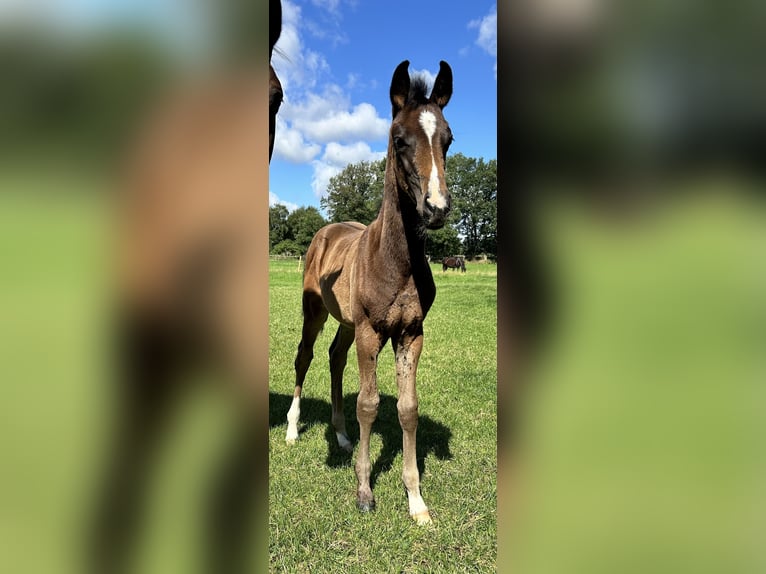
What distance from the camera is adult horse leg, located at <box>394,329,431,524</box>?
3533 mm

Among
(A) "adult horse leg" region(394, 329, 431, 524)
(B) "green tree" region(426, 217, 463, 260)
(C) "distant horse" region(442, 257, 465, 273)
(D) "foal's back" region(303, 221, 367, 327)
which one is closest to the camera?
(A) "adult horse leg" region(394, 329, 431, 524)

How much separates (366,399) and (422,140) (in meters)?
2.12

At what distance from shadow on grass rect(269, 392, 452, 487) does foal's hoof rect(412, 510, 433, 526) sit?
69cm

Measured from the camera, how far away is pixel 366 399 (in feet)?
12.2

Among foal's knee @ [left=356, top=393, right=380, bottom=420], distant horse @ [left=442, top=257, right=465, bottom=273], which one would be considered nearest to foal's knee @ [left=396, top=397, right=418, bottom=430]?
foal's knee @ [left=356, top=393, right=380, bottom=420]

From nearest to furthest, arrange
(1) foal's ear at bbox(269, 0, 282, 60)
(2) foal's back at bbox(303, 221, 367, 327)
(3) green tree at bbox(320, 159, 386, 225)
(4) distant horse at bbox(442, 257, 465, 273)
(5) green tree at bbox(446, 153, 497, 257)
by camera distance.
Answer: (1) foal's ear at bbox(269, 0, 282, 60), (2) foal's back at bbox(303, 221, 367, 327), (5) green tree at bbox(446, 153, 497, 257), (4) distant horse at bbox(442, 257, 465, 273), (3) green tree at bbox(320, 159, 386, 225)

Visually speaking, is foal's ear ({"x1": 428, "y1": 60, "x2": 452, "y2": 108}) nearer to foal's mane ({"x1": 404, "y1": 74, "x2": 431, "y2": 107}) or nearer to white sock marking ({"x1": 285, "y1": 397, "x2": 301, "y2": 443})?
foal's mane ({"x1": 404, "y1": 74, "x2": 431, "y2": 107})

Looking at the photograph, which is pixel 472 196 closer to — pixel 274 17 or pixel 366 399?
pixel 366 399
